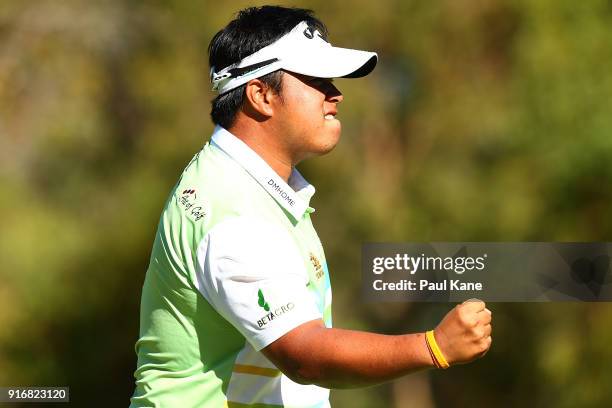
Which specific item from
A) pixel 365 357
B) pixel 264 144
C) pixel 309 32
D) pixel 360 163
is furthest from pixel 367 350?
pixel 360 163

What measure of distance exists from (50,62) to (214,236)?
367 centimetres

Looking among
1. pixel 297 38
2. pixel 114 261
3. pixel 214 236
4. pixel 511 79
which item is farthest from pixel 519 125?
pixel 214 236

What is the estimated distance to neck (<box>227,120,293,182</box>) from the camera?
1939 mm

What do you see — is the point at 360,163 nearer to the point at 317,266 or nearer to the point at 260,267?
the point at 317,266

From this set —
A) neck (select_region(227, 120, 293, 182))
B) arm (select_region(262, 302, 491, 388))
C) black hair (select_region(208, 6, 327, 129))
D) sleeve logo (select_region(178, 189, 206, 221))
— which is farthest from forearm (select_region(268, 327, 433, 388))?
black hair (select_region(208, 6, 327, 129))

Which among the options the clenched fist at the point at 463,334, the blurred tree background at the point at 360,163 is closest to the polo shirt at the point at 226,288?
the clenched fist at the point at 463,334

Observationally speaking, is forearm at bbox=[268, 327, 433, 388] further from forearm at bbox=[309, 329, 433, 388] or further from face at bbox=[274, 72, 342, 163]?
face at bbox=[274, 72, 342, 163]

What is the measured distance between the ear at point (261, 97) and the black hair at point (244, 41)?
0.01 meters

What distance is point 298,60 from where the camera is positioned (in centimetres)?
192

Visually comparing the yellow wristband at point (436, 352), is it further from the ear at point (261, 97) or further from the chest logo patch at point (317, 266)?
the ear at point (261, 97)

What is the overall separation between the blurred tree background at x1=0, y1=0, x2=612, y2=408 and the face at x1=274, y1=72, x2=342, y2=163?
284 cm

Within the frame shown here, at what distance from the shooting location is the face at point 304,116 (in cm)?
193

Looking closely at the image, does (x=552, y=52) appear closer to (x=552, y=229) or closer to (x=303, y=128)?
(x=552, y=229)

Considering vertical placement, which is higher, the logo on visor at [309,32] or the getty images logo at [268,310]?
the logo on visor at [309,32]
